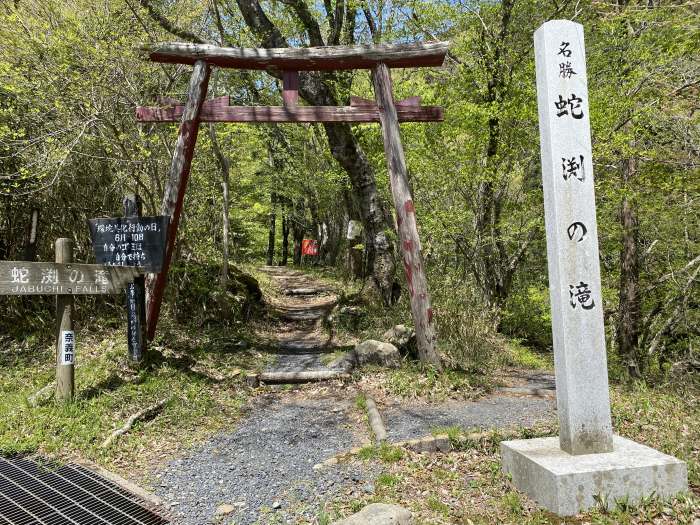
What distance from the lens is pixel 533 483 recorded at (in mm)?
3314

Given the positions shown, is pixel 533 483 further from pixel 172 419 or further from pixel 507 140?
pixel 507 140

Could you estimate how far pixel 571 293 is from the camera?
139 inches

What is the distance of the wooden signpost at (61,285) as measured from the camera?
474 cm

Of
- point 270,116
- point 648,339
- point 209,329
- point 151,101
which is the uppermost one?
point 151,101

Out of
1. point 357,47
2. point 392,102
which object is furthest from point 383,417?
point 357,47

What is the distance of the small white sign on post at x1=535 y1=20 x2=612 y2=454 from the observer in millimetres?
3475

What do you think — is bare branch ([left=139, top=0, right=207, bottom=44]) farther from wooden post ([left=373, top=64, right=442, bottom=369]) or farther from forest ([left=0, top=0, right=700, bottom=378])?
wooden post ([left=373, top=64, right=442, bottom=369])

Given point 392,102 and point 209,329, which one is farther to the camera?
point 209,329

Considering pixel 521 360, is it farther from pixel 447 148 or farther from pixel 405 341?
pixel 447 148

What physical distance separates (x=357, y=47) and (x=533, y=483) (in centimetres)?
597

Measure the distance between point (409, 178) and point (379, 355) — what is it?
383 centimetres

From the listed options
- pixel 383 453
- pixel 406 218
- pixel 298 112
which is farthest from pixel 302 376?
pixel 298 112

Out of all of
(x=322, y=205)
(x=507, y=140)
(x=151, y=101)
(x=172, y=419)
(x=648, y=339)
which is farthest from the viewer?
(x=322, y=205)

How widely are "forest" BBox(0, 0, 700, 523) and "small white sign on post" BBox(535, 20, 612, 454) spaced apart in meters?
1.64
